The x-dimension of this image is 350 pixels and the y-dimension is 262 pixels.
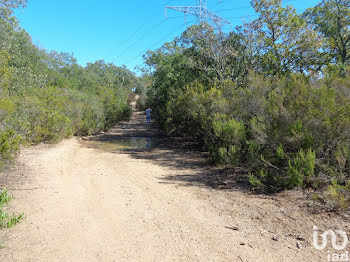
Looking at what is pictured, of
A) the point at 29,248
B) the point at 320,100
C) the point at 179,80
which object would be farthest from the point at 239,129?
the point at 179,80

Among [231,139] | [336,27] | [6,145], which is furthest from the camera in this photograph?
[336,27]

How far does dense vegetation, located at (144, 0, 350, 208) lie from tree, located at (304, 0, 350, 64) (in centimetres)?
5

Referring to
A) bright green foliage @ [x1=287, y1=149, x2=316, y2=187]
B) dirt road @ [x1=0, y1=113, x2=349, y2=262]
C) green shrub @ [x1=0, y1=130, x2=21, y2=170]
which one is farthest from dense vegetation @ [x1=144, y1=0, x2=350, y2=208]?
green shrub @ [x1=0, y1=130, x2=21, y2=170]

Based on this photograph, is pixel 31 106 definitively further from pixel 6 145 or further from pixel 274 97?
pixel 274 97

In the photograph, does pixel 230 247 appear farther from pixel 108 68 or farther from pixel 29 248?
pixel 108 68

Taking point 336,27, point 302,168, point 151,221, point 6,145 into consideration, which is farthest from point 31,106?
point 336,27

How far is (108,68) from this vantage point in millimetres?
59594

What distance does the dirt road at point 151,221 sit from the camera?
10.8 feet

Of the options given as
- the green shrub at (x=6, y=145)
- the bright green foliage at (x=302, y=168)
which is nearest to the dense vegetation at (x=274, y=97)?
the bright green foliage at (x=302, y=168)

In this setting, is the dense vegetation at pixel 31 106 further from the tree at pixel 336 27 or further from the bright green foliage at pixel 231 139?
the tree at pixel 336 27

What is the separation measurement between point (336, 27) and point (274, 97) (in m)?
11.7

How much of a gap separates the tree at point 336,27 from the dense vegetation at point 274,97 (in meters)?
0.05

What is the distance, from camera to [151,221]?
434 centimetres

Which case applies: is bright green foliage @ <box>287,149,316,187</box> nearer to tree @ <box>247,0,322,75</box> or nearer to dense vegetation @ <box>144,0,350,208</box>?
dense vegetation @ <box>144,0,350,208</box>
